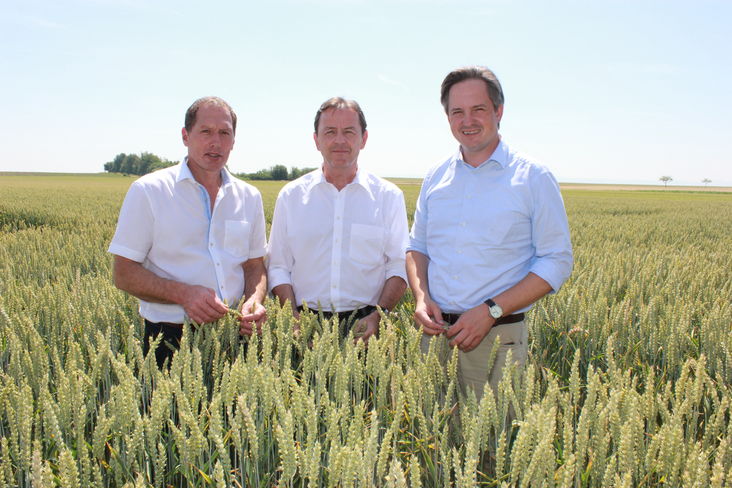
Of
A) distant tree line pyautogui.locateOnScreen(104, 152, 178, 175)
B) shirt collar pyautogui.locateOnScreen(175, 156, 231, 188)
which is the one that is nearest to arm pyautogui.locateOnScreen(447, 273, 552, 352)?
shirt collar pyautogui.locateOnScreen(175, 156, 231, 188)

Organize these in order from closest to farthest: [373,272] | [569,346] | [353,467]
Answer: [353,467], [569,346], [373,272]

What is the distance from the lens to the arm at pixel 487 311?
2.15 metres

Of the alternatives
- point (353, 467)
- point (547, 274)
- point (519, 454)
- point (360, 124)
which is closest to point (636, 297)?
point (547, 274)

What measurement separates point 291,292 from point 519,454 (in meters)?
1.99

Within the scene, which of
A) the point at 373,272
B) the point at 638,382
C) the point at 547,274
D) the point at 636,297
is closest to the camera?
the point at 547,274

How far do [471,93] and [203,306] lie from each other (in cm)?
149

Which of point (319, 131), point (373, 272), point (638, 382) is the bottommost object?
point (638, 382)

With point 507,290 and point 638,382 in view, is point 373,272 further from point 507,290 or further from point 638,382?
point 638,382

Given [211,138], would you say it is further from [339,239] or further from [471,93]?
[471,93]

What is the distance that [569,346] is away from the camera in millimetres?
2797

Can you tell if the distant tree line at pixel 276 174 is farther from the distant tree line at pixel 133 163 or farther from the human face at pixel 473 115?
the human face at pixel 473 115

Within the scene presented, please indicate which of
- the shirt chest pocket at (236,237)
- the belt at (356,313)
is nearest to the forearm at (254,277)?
the shirt chest pocket at (236,237)

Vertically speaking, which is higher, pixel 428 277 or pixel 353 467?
pixel 428 277

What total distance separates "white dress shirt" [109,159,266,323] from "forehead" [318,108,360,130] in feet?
1.99
